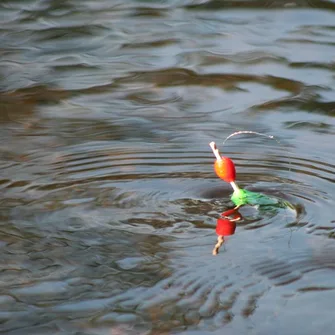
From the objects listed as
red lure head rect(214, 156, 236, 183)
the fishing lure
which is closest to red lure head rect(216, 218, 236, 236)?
the fishing lure

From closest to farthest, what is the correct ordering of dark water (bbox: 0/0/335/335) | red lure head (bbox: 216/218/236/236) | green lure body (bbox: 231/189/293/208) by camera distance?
dark water (bbox: 0/0/335/335) < red lure head (bbox: 216/218/236/236) < green lure body (bbox: 231/189/293/208)

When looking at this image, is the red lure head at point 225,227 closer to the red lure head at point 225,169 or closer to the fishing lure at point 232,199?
the fishing lure at point 232,199

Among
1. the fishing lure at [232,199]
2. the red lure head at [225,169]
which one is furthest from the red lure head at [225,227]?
the red lure head at [225,169]

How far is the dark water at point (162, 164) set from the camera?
1.91 m

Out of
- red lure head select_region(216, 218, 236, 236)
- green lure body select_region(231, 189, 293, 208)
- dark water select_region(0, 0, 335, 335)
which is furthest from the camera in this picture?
green lure body select_region(231, 189, 293, 208)

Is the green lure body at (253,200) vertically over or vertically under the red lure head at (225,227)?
over

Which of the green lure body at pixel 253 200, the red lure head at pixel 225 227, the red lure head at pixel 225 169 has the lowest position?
the red lure head at pixel 225 227

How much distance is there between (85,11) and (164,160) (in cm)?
152

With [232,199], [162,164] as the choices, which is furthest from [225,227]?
[162,164]

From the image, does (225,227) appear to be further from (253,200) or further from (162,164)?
(162,164)

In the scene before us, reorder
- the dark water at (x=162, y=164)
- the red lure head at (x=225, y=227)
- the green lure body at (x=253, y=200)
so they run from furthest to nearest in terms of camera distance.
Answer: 1. the green lure body at (x=253, y=200)
2. the red lure head at (x=225, y=227)
3. the dark water at (x=162, y=164)

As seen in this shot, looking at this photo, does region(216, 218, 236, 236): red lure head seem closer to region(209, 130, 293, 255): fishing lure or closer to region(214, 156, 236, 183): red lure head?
region(209, 130, 293, 255): fishing lure

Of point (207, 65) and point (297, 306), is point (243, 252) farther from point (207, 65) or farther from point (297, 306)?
point (207, 65)

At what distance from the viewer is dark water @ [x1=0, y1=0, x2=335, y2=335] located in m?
1.91
